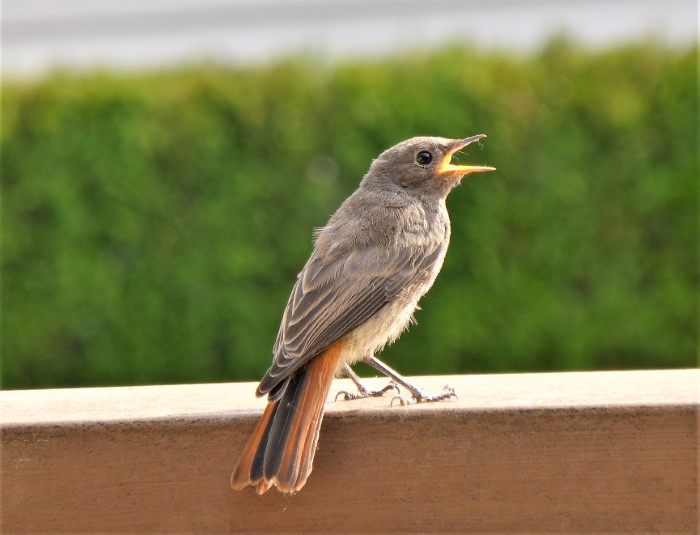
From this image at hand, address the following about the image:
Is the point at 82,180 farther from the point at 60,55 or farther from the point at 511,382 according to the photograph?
the point at 511,382

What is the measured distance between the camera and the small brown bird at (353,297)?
112 inches

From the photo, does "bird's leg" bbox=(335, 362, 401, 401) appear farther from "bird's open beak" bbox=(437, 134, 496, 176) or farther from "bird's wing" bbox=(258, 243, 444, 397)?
"bird's open beak" bbox=(437, 134, 496, 176)

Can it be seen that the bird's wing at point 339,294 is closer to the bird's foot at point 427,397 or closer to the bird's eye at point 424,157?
the bird's foot at point 427,397

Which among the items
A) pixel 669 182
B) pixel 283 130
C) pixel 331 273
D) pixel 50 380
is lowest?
pixel 50 380

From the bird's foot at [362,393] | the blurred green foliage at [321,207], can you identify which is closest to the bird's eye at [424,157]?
the bird's foot at [362,393]

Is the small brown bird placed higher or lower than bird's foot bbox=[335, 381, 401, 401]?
higher

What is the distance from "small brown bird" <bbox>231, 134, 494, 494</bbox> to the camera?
2.86 metres

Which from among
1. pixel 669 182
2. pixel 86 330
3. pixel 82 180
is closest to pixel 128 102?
pixel 82 180

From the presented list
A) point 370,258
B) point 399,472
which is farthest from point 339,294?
point 399,472

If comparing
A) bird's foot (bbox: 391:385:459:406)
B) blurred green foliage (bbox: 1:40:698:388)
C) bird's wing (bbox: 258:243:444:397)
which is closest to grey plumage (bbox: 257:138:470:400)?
bird's wing (bbox: 258:243:444:397)

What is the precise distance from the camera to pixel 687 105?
822cm

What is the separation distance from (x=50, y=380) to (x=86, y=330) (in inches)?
25.9

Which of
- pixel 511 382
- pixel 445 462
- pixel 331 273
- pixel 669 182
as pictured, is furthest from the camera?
pixel 669 182

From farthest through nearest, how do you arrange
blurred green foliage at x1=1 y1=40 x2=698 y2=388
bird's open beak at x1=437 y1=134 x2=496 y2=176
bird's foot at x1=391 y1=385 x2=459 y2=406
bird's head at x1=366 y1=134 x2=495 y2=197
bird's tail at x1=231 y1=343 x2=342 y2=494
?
blurred green foliage at x1=1 y1=40 x2=698 y2=388 < bird's head at x1=366 y1=134 x2=495 y2=197 < bird's open beak at x1=437 y1=134 x2=496 y2=176 < bird's foot at x1=391 y1=385 x2=459 y2=406 < bird's tail at x1=231 y1=343 x2=342 y2=494
